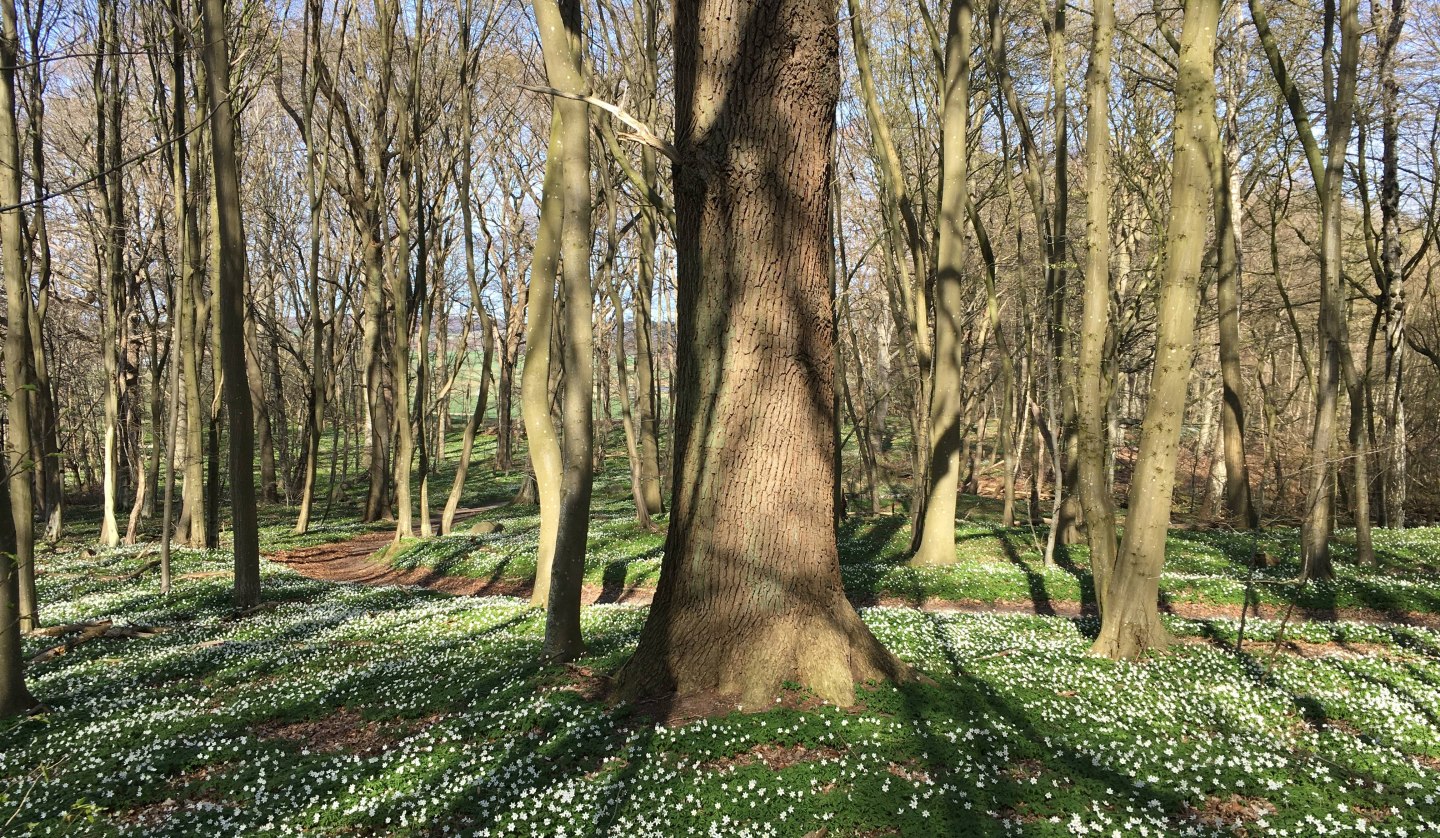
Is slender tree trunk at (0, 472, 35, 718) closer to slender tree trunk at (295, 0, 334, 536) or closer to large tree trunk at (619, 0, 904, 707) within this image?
large tree trunk at (619, 0, 904, 707)

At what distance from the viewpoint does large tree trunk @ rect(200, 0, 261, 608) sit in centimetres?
1107

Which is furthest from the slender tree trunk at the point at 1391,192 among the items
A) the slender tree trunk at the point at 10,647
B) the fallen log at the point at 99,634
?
the fallen log at the point at 99,634

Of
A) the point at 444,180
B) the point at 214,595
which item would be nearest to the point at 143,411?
the point at 444,180

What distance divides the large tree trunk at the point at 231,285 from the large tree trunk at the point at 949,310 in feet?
37.8

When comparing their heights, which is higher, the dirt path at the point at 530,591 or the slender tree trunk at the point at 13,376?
the slender tree trunk at the point at 13,376

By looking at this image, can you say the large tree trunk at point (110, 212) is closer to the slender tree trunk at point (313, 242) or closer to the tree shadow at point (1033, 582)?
the slender tree trunk at point (313, 242)

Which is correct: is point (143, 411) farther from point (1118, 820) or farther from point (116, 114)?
point (1118, 820)

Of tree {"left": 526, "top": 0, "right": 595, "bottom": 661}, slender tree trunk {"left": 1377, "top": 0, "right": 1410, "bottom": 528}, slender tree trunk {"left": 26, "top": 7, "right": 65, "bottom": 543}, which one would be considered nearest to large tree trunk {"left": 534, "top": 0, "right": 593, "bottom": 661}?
tree {"left": 526, "top": 0, "right": 595, "bottom": 661}

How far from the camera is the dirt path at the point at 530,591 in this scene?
38.6 ft

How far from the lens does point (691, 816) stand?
4602mm

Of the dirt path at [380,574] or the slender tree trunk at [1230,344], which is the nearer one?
the dirt path at [380,574]

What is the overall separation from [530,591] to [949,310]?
1006cm

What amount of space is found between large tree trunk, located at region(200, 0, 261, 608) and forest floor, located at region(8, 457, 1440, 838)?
187 cm

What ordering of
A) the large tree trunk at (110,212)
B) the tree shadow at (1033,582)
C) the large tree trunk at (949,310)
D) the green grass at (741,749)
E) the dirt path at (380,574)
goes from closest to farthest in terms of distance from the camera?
the green grass at (741,749), the tree shadow at (1033,582), the large tree trunk at (949,310), the dirt path at (380,574), the large tree trunk at (110,212)
